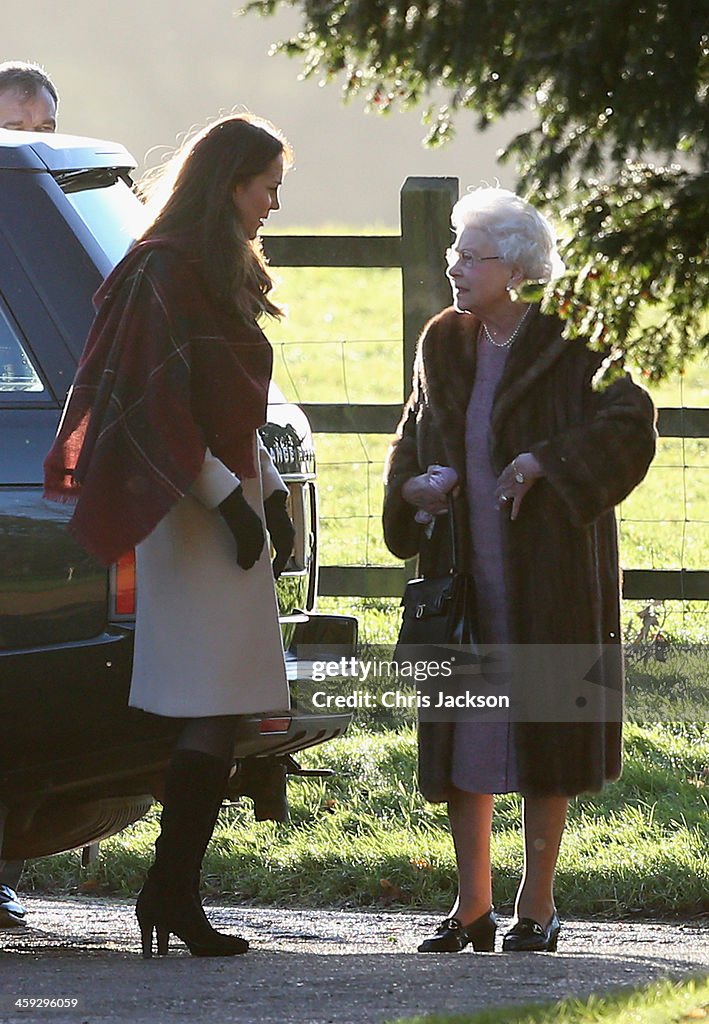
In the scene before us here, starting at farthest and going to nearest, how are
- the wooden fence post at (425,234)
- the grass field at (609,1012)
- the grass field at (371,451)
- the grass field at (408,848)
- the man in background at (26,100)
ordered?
the grass field at (371,451), the wooden fence post at (425,234), the man in background at (26,100), the grass field at (408,848), the grass field at (609,1012)

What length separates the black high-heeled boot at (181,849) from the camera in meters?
4.71

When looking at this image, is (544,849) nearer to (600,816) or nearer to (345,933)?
(345,933)

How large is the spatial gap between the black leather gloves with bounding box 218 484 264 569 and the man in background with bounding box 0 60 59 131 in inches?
93.3

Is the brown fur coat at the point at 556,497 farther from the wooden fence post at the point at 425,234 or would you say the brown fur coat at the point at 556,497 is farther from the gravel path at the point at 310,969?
the wooden fence post at the point at 425,234

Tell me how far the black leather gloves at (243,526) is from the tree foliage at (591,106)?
128cm

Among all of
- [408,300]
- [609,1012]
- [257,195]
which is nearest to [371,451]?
[408,300]

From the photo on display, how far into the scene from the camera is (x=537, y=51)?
325cm

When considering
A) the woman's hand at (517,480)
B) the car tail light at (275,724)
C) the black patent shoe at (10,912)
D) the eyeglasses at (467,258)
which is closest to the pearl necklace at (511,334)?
→ the eyeglasses at (467,258)

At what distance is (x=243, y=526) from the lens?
469cm

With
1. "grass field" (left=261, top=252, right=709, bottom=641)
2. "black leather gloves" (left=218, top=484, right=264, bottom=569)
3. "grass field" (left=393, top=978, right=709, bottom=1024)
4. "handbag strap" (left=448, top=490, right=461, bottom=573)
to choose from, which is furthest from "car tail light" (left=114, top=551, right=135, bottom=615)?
"grass field" (left=393, top=978, right=709, bottom=1024)

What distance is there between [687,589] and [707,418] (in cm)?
64

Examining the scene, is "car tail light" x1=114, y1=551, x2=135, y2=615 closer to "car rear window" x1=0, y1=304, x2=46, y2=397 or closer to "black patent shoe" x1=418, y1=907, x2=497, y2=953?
"car rear window" x1=0, y1=304, x2=46, y2=397

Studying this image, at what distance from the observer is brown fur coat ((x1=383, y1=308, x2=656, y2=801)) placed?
5160 mm

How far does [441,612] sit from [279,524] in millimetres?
544
